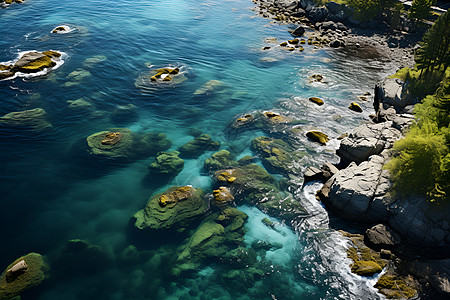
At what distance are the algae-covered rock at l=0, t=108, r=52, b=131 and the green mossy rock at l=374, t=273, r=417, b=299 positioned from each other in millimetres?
28184

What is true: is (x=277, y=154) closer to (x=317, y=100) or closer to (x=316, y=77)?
(x=317, y=100)

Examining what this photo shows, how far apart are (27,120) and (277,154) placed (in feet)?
74.9

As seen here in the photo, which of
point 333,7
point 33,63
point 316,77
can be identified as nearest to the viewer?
point 33,63

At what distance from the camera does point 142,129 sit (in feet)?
87.1

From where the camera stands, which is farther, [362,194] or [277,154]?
[277,154]

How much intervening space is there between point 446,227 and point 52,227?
24495 millimetres

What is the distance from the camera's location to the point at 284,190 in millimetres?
21438

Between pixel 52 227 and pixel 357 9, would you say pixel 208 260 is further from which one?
pixel 357 9

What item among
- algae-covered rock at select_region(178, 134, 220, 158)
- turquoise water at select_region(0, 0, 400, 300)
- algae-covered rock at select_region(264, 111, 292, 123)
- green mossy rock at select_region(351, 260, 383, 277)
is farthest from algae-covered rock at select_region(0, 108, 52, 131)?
green mossy rock at select_region(351, 260, 383, 277)

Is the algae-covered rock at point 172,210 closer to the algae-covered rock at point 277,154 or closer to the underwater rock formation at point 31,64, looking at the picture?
the algae-covered rock at point 277,154

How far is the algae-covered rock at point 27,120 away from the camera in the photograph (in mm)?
24828

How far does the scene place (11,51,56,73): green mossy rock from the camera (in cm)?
3212

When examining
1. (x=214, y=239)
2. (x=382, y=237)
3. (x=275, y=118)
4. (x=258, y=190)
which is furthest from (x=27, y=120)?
(x=382, y=237)

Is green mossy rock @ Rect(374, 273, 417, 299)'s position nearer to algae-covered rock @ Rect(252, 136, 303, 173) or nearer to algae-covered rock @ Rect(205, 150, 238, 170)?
algae-covered rock @ Rect(252, 136, 303, 173)
